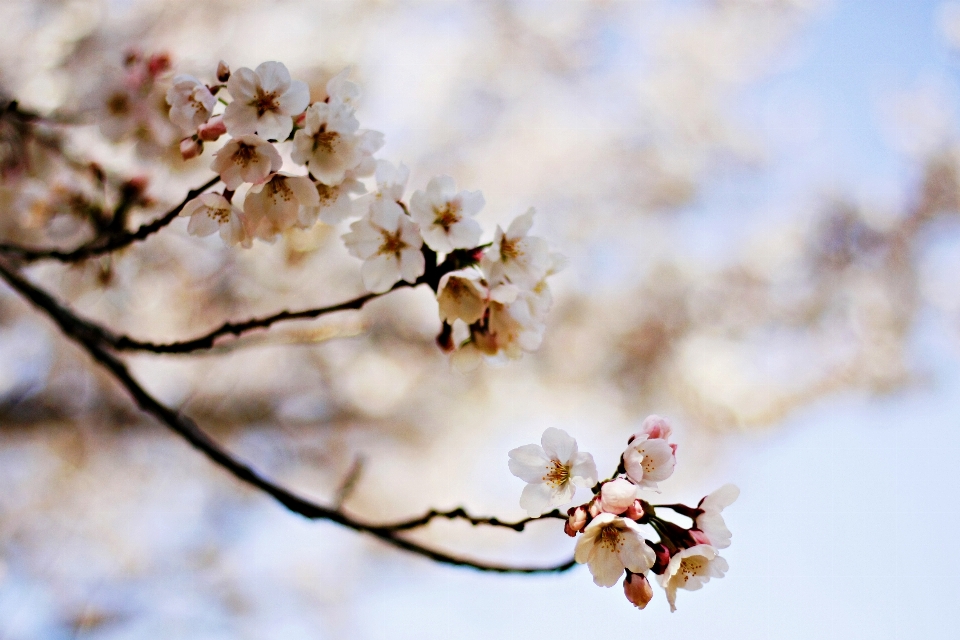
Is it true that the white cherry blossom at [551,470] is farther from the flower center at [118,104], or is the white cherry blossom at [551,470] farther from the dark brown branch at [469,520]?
the flower center at [118,104]

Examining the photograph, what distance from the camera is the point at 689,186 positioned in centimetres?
502

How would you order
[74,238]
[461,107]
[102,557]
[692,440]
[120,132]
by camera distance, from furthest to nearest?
[692,440]
[461,107]
[102,557]
[74,238]
[120,132]

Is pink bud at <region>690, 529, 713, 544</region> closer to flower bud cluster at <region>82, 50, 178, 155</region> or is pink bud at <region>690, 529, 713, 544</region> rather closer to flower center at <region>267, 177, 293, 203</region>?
flower center at <region>267, 177, 293, 203</region>

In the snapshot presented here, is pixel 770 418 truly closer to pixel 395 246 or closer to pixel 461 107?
pixel 461 107

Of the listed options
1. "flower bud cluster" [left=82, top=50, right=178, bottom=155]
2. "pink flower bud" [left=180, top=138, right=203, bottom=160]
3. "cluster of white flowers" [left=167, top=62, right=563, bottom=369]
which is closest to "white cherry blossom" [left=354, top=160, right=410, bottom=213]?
"cluster of white flowers" [left=167, top=62, right=563, bottom=369]

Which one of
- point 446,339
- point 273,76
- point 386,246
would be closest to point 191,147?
point 273,76

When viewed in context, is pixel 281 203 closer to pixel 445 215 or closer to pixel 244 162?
pixel 244 162

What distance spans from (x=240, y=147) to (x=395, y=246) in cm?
20

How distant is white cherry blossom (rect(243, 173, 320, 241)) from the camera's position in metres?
0.68

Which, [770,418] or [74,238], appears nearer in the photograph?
[74,238]

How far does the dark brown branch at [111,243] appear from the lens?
69 cm

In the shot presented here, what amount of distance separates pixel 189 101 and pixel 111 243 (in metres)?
0.34

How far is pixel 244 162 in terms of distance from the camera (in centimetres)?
65

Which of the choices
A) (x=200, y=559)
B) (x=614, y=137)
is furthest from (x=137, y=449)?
(x=614, y=137)
